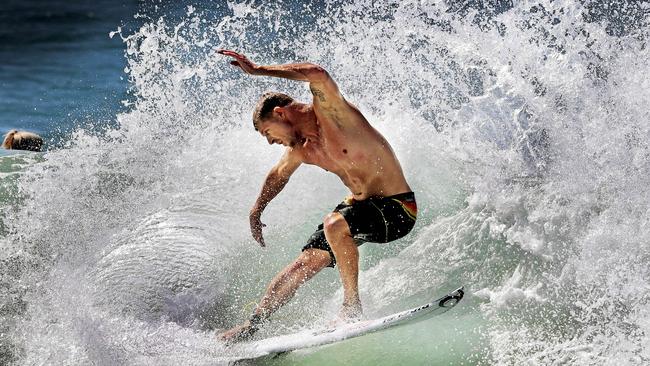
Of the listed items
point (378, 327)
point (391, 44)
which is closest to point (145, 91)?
point (391, 44)

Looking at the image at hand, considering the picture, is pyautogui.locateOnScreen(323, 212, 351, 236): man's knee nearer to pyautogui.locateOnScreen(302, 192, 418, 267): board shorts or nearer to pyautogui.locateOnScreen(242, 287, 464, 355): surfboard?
pyautogui.locateOnScreen(302, 192, 418, 267): board shorts

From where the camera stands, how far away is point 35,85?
1470cm

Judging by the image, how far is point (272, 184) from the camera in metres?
4.84

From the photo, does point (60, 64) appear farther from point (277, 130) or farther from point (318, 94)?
point (318, 94)

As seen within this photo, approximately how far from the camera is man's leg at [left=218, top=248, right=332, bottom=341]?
14.8 feet

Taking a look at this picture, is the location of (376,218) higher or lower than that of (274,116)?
lower

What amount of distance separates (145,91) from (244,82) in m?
2.87

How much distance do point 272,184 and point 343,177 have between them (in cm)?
57

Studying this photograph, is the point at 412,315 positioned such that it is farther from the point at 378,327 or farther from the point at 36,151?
the point at 36,151

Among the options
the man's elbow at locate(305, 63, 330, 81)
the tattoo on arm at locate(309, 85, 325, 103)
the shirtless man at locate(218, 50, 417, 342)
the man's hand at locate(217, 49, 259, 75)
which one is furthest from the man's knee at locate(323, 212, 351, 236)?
the man's hand at locate(217, 49, 259, 75)

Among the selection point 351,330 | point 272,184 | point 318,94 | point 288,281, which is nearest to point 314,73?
point 318,94

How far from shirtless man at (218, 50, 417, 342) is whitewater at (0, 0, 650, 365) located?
38 cm

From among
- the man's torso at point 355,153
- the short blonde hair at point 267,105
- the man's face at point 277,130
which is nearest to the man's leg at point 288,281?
the man's torso at point 355,153

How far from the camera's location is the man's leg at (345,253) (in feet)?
14.4
